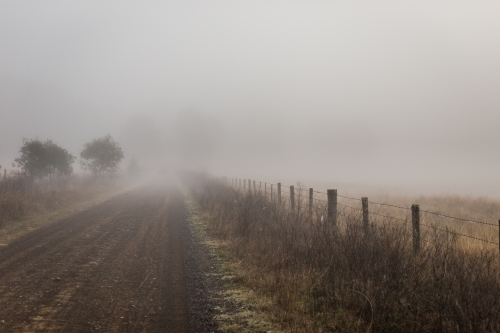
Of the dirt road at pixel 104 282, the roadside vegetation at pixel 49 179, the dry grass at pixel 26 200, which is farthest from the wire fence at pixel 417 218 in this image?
the roadside vegetation at pixel 49 179

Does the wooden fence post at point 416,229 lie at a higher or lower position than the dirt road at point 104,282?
higher

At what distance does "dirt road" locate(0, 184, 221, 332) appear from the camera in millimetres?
4801

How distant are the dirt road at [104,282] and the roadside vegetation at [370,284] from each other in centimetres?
127

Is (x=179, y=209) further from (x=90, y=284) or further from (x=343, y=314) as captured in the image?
(x=343, y=314)

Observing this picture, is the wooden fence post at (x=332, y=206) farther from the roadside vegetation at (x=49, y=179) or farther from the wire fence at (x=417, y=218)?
the roadside vegetation at (x=49, y=179)

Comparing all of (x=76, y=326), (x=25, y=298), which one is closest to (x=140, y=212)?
(x=25, y=298)

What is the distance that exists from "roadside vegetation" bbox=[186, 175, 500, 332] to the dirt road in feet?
4.16

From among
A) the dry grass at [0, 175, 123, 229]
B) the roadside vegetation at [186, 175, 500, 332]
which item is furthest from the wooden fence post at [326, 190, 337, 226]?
the dry grass at [0, 175, 123, 229]

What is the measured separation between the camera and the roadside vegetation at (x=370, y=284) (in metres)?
4.06

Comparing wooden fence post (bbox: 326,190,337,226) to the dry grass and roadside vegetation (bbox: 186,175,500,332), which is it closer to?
roadside vegetation (bbox: 186,175,500,332)

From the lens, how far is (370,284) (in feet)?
16.1

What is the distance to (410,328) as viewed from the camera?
13.8 ft

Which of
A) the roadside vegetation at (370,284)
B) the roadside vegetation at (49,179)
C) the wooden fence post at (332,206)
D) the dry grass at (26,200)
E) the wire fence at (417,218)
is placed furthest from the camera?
the roadside vegetation at (49,179)

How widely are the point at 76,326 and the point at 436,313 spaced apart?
4851mm
